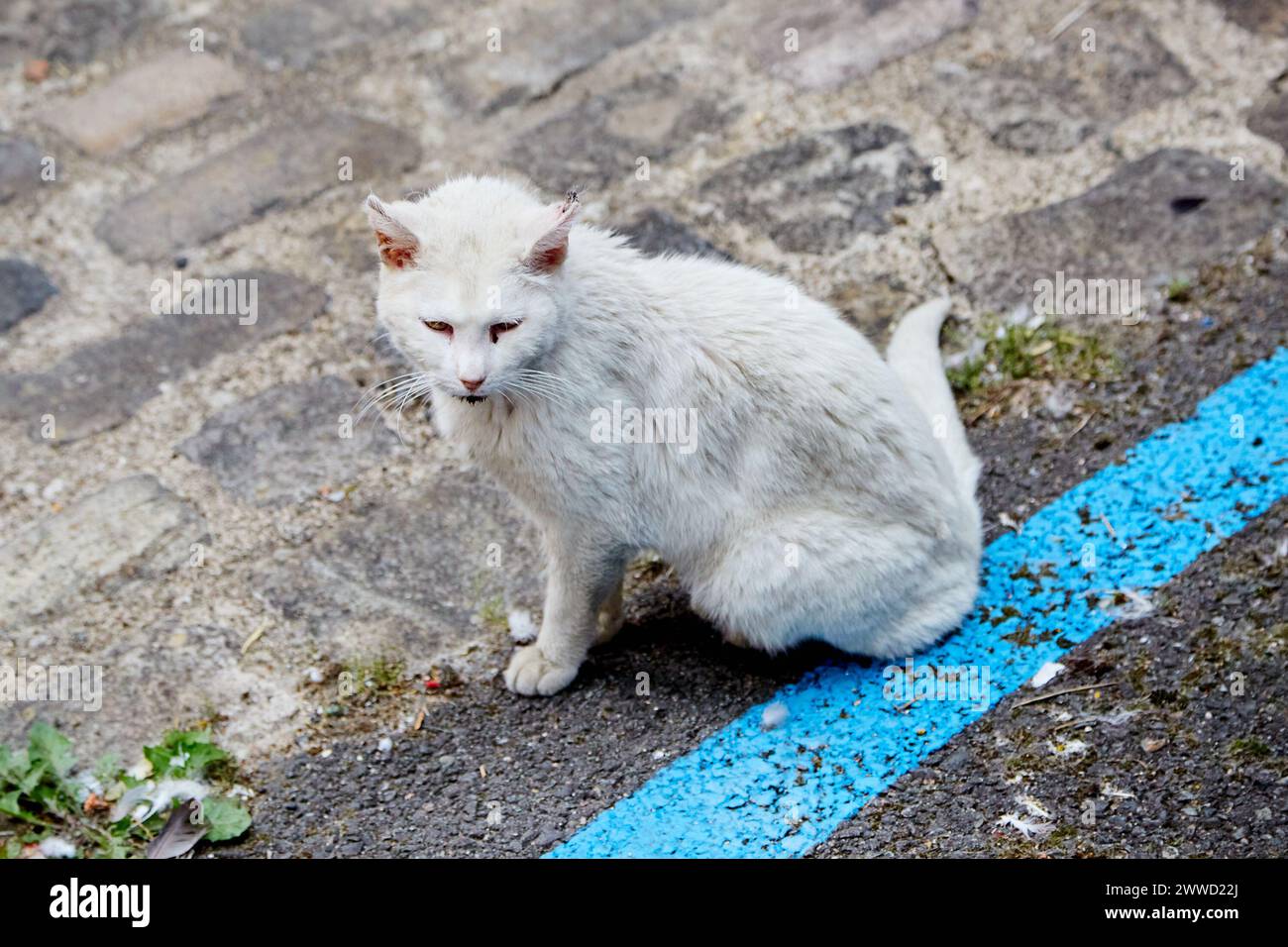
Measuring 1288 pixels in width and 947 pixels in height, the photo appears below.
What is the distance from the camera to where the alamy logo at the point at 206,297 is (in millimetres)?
4250

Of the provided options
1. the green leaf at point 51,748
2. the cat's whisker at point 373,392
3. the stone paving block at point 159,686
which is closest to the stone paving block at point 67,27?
the cat's whisker at point 373,392

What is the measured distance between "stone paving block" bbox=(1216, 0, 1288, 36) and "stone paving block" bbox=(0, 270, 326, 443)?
3.45 m

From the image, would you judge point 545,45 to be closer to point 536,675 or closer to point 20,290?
point 20,290

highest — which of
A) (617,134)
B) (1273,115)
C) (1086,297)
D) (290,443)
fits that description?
(1273,115)

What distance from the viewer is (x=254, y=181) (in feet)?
15.2

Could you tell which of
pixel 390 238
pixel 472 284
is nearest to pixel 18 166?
pixel 390 238

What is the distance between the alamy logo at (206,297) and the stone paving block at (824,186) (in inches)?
61.5

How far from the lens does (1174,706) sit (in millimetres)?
2859

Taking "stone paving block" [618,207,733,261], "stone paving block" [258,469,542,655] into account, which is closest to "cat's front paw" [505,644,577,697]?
"stone paving block" [258,469,542,655]

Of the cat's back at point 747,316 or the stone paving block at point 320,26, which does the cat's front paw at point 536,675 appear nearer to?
the cat's back at point 747,316

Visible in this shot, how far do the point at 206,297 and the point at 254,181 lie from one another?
58cm

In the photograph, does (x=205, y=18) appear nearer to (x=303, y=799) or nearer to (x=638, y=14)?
(x=638, y=14)
